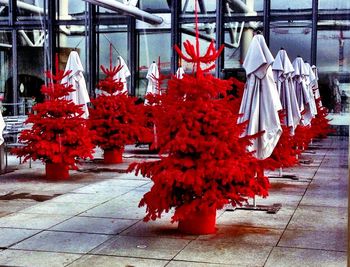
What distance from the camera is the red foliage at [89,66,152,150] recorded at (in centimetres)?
1345

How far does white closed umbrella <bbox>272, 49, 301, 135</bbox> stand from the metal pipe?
6.71m

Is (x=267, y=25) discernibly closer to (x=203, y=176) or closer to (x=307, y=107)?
(x=307, y=107)

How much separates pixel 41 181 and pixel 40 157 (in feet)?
1.58

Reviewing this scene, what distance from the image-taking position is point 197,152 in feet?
21.9

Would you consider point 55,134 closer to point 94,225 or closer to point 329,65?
point 94,225

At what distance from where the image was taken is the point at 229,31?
21391mm

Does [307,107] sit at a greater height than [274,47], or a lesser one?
lesser

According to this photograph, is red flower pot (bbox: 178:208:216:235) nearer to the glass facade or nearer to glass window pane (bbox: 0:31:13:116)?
the glass facade

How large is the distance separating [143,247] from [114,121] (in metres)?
7.35

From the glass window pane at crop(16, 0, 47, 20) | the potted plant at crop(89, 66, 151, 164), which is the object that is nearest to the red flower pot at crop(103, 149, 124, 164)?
the potted plant at crop(89, 66, 151, 164)

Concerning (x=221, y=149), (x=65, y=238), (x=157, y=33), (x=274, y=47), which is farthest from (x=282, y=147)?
(x=157, y=33)

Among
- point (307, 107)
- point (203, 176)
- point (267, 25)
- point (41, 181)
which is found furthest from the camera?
point (267, 25)

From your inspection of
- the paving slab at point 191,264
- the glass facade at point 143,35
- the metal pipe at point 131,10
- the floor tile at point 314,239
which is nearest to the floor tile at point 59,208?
the paving slab at point 191,264

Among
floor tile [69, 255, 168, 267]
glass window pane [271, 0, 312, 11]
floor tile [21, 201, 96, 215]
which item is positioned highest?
glass window pane [271, 0, 312, 11]
